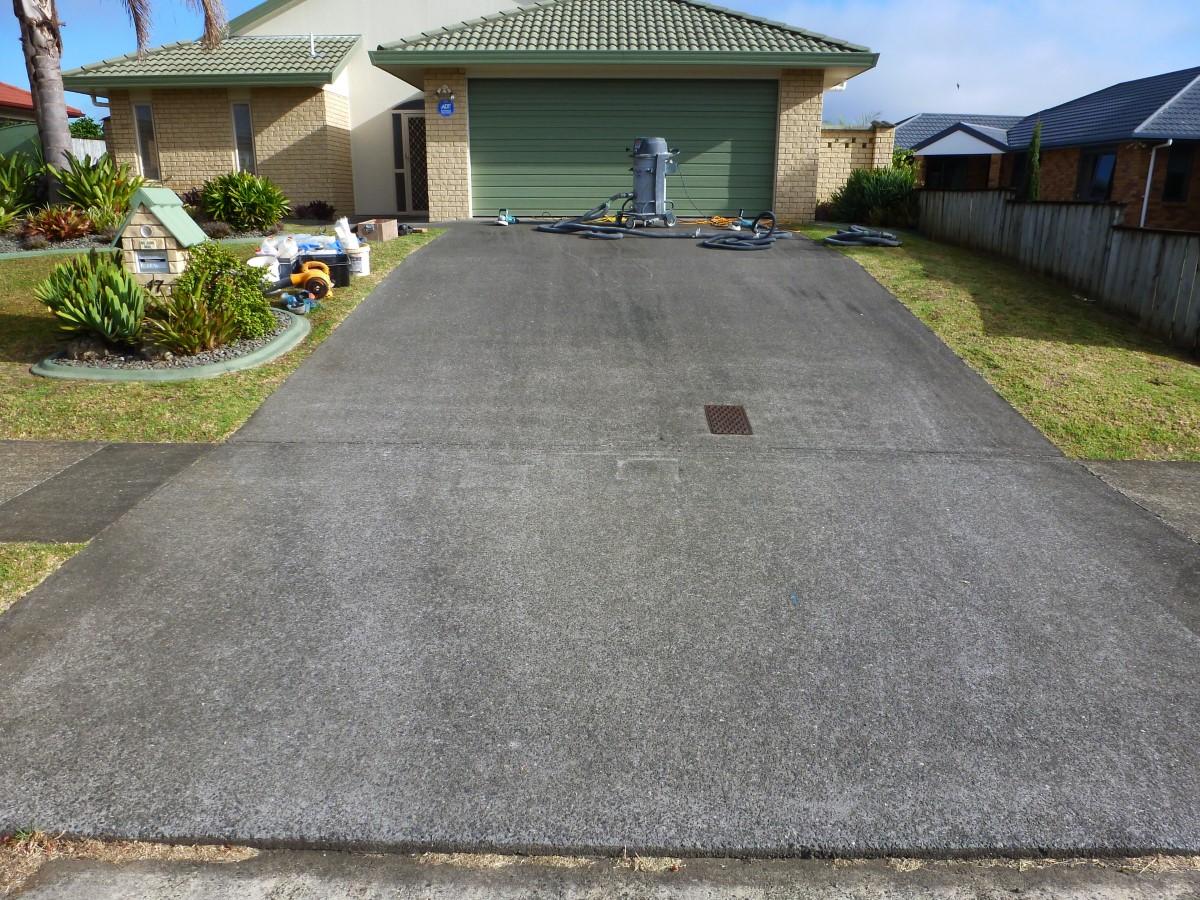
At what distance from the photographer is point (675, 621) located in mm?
4824

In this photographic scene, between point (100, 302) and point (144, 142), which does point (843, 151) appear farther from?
point (144, 142)

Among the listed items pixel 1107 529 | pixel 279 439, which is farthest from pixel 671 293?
pixel 1107 529

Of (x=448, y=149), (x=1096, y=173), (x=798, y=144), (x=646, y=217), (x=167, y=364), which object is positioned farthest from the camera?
(x=1096, y=173)

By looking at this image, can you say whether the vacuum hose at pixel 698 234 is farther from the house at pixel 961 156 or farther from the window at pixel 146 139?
the house at pixel 961 156

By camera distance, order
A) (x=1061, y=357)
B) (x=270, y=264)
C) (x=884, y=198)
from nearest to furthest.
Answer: (x=1061, y=357), (x=270, y=264), (x=884, y=198)

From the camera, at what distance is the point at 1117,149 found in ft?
85.4

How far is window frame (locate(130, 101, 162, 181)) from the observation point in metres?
21.4

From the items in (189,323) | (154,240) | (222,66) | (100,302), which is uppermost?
(222,66)

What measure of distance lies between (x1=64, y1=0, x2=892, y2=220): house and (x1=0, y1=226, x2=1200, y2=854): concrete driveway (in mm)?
11870

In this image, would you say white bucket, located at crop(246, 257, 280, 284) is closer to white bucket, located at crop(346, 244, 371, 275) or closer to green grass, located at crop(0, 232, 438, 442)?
white bucket, located at crop(346, 244, 371, 275)

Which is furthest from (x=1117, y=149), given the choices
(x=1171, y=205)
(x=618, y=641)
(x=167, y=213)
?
(x=618, y=641)

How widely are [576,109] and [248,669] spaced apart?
1692cm

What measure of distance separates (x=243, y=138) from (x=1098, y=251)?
1828cm

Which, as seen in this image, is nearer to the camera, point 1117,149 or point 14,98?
point 1117,149
